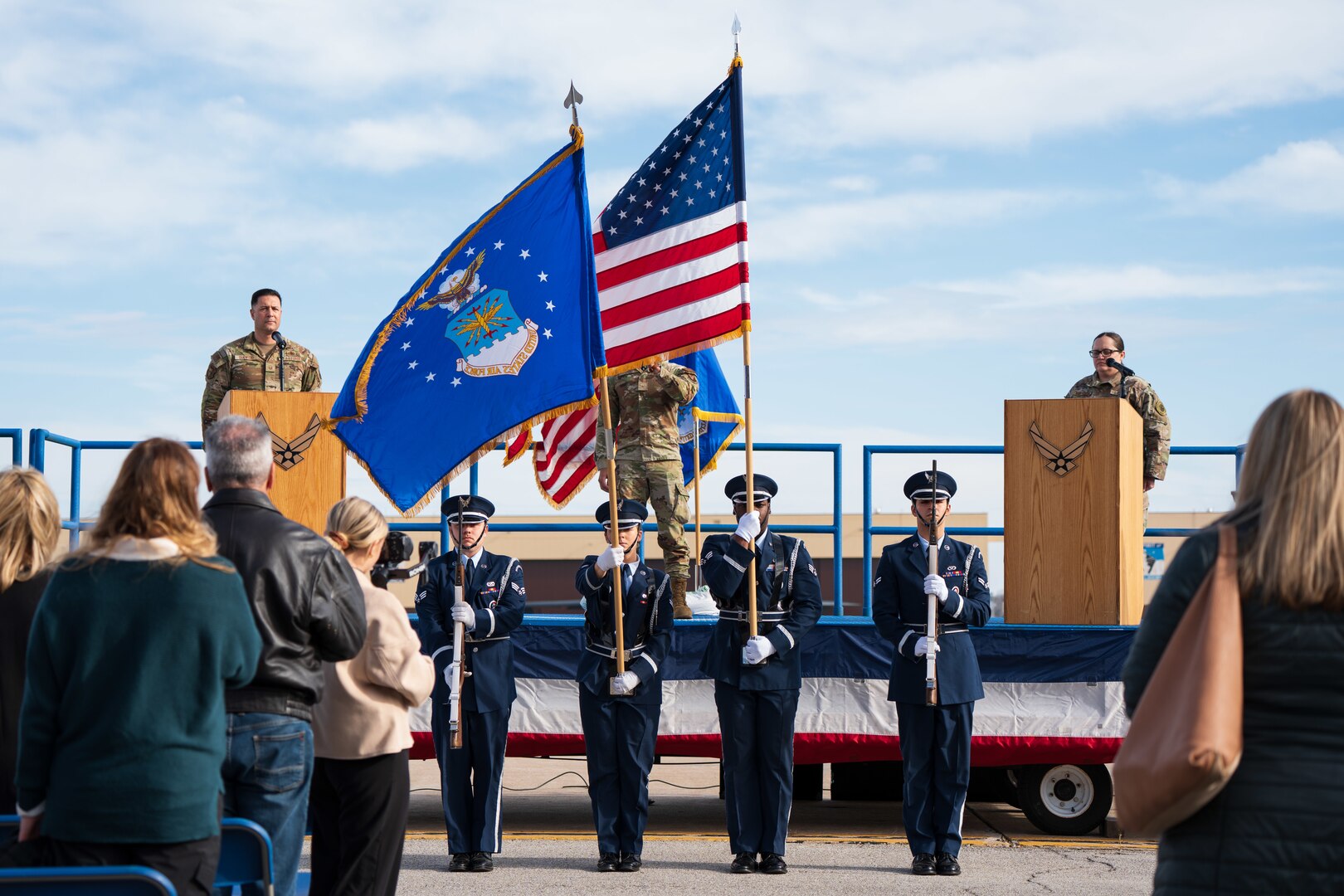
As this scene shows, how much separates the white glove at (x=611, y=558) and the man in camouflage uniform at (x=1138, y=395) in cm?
352

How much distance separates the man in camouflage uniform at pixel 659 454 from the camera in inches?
375

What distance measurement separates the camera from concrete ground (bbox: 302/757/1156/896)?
7297mm

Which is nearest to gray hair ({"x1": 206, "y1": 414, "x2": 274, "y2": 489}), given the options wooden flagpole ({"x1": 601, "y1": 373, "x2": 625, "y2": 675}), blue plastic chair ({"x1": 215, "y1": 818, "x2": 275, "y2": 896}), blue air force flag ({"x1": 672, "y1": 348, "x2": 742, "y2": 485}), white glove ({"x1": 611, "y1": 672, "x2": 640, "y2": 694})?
blue plastic chair ({"x1": 215, "y1": 818, "x2": 275, "y2": 896})

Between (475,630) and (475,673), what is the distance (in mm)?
260

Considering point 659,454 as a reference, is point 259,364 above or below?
above

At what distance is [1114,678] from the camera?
8.64 m

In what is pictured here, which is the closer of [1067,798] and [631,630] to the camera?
[631,630]

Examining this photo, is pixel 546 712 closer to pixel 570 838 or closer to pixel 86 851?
pixel 570 838

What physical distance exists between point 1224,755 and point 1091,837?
6772mm

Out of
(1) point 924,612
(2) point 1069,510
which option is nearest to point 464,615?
(1) point 924,612

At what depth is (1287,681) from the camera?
2.71m

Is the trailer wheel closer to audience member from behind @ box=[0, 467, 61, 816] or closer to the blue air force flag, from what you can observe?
the blue air force flag

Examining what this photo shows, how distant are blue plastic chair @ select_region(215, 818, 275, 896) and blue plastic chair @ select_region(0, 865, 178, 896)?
55 cm

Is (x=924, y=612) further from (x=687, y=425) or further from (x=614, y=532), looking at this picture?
(x=687, y=425)
